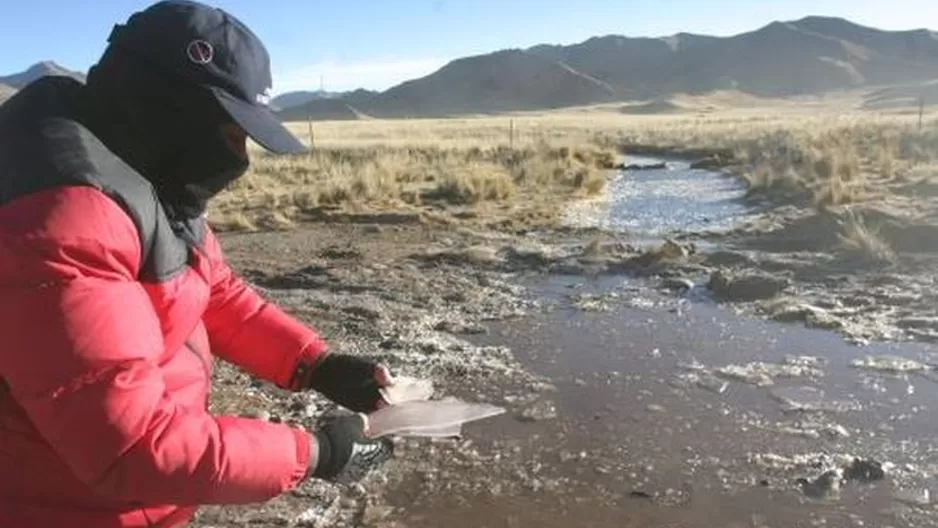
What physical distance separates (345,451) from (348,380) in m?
0.55

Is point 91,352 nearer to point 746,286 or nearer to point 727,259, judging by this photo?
point 746,286

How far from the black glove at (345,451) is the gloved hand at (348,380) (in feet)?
1.15

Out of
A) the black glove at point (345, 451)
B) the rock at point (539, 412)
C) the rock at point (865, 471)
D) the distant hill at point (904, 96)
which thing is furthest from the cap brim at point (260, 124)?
the distant hill at point (904, 96)

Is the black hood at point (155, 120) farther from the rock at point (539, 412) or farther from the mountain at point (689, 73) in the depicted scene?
the mountain at point (689, 73)

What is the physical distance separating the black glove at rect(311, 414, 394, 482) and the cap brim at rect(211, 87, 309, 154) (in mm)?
612

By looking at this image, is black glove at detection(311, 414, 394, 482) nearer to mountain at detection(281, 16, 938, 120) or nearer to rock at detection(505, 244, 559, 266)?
rock at detection(505, 244, 559, 266)

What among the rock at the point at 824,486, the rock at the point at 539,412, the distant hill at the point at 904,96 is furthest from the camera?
the distant hill at the point at 904,96

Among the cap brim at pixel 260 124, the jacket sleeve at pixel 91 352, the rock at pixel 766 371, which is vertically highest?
the cap brim at pixel 260 124

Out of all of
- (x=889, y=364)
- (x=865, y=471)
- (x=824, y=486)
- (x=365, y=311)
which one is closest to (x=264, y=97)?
(x=824, y=486)

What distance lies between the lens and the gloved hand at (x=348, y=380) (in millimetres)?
2812

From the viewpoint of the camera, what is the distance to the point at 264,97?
7.28 ft

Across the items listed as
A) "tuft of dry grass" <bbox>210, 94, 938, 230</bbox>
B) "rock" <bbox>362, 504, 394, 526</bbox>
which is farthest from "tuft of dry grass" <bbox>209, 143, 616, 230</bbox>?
"rock" <bbox>362, 504, 394, 526</bbox>

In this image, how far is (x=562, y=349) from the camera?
7914mm

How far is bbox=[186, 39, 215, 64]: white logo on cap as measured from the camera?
2021mm
